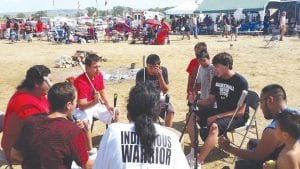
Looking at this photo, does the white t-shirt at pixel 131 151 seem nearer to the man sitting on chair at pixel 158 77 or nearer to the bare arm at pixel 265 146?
the bare arm at pixel 265 146

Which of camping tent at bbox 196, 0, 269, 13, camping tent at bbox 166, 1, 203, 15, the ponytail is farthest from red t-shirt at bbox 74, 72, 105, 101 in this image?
camping tent at bbox 166, 1, 203, 15

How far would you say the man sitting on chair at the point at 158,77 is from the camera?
7.15 m

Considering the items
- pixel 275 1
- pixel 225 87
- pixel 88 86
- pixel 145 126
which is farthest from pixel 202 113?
pixel 275 1

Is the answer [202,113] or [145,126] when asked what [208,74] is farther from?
[145,126]

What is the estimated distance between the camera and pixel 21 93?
4.73m

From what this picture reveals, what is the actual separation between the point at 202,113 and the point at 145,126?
385cm

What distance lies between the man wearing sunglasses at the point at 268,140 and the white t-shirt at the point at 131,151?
5.15 ft

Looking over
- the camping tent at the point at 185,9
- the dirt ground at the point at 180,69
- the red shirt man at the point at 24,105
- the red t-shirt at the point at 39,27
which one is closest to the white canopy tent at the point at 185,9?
the camping tent at the point at 185,9

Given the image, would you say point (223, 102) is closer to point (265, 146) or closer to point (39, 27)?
point (265, 146)

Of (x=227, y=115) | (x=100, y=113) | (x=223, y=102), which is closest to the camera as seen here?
(x=227, y=115)

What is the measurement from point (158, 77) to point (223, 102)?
1.31 metres

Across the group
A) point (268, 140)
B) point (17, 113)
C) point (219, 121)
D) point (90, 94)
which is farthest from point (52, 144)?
point (90, 94)

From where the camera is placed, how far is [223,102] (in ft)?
21.5

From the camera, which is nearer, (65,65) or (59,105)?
(59,105)
